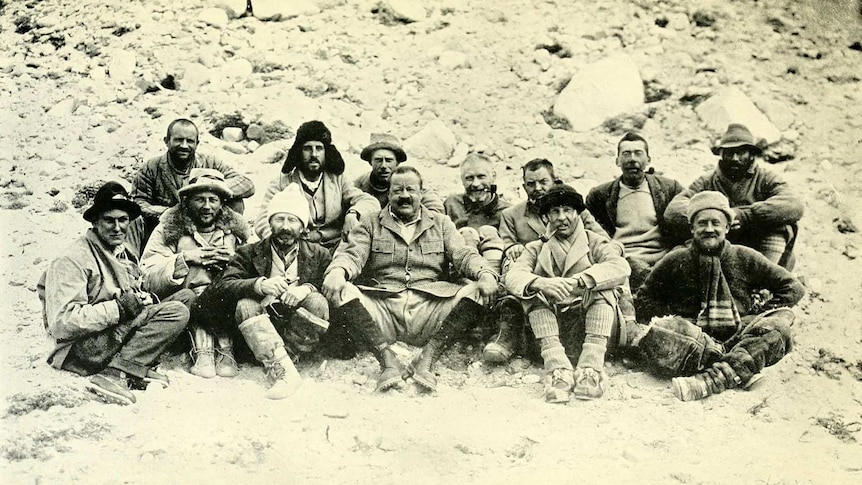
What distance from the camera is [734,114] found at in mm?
5805

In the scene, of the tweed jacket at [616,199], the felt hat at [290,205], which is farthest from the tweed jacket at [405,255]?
the tweed jacket at [616,199]

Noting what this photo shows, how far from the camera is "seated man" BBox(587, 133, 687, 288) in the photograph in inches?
199

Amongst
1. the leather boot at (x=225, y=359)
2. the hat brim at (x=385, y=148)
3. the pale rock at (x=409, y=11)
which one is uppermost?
the pale rock at (x=409, y=11)

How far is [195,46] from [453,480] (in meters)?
3.33

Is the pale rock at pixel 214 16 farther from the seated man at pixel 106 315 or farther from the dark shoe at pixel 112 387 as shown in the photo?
the dark shoe at pixel 112 387

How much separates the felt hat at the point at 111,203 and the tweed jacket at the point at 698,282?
2.62m

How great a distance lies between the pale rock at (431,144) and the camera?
5625 millimetres

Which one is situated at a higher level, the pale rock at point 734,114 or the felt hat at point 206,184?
the pale rock at point 734,114

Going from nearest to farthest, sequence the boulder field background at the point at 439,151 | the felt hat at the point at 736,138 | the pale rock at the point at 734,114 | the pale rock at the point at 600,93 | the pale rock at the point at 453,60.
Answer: the boulder field background at the point at 439,151 < the felt hat at the point at 736,138 < the pale rock at the point at 734,114 < the pale rock at the point at 600,93 < the pale rock at the point at 453,60

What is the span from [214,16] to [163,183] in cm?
149

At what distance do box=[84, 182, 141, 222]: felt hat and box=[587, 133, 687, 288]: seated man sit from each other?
2.44m

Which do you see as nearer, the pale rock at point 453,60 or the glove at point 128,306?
the glove at point 128,306

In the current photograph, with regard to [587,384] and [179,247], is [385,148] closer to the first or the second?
[179,247]

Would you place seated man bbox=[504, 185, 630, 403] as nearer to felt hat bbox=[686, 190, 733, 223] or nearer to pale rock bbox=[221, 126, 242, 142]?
felt hat bbox=[686, 190, 733, 223]
